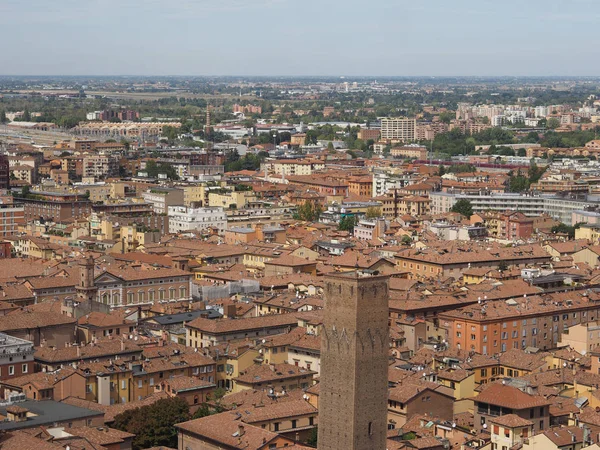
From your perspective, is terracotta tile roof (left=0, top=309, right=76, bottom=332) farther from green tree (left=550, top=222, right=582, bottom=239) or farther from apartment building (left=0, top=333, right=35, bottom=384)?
green tree (left=550, top=222, right=582, bottom=239)

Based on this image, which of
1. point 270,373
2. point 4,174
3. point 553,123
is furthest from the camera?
point 553,123

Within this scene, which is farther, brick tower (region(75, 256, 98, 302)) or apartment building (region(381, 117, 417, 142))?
apartment building (region(381, 117, 417, 142))

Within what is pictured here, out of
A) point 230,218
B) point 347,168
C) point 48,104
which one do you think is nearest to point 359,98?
point 48,104

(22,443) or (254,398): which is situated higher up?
(22,443)

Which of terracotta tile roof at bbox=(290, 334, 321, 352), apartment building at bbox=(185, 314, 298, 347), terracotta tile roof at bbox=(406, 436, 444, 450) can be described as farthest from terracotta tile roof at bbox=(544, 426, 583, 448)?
apartment building at bbox=(185, 314, 298, 347)

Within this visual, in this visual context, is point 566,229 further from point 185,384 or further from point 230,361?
point 185,384

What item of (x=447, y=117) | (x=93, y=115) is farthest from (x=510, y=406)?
(x=93, y=115)
